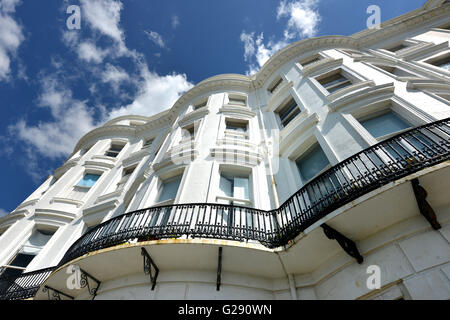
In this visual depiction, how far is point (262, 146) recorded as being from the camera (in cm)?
998

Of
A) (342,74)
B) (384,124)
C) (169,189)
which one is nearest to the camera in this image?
(384,124)

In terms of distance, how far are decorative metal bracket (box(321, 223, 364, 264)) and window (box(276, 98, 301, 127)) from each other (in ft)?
23.1

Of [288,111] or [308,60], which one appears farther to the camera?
[308,60]

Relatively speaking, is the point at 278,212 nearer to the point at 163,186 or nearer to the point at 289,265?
the point at 289,265

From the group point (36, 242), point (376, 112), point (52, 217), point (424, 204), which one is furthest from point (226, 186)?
point (36, 242)

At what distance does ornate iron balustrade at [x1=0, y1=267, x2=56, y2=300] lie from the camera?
7574 mm

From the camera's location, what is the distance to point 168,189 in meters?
9.02

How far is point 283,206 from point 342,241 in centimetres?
156

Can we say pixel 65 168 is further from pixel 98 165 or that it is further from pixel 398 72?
pixel 398 72

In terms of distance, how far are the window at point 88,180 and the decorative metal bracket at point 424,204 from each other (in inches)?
606

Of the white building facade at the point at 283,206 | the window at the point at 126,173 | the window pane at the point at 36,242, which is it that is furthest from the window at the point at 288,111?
the window pane at the point at 36,242

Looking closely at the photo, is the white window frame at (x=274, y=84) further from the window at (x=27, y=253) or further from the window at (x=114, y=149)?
the window at (x=27, y=253)

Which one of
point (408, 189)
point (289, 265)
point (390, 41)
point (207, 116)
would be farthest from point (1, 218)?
point (390, 41)
